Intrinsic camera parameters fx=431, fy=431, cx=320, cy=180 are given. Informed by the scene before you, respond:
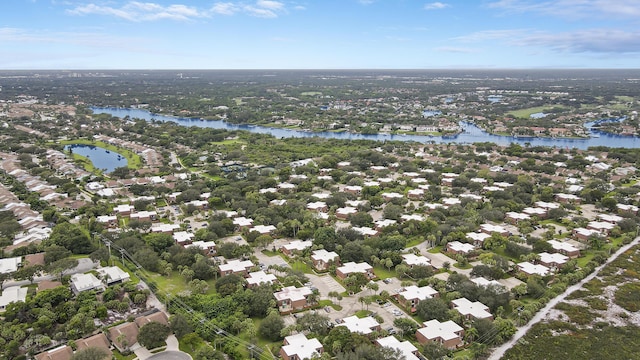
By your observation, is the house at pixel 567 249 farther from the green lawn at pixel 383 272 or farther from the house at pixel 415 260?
the green lawn at pixel 383 272

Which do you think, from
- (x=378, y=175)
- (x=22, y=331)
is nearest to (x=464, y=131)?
(x=378, y=175)

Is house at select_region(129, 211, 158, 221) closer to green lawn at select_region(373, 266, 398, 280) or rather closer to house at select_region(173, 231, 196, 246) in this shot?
house at select_region(173, 231, 196, 246)

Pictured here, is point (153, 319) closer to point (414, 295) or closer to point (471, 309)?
point (414, 295)

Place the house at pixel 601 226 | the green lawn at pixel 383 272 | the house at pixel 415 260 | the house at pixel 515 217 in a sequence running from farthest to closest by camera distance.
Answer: the house at pixel 515 217 → the house at pixel 601 226 → the house at pixel 415 260 → the green lawn at pixel 383 272

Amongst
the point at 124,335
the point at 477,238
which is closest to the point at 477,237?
the point at 477,238

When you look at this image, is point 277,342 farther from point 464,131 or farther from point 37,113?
point 37,113

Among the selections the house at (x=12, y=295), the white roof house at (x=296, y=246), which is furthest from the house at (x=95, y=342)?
the white roof house at (x=296, y=246)
